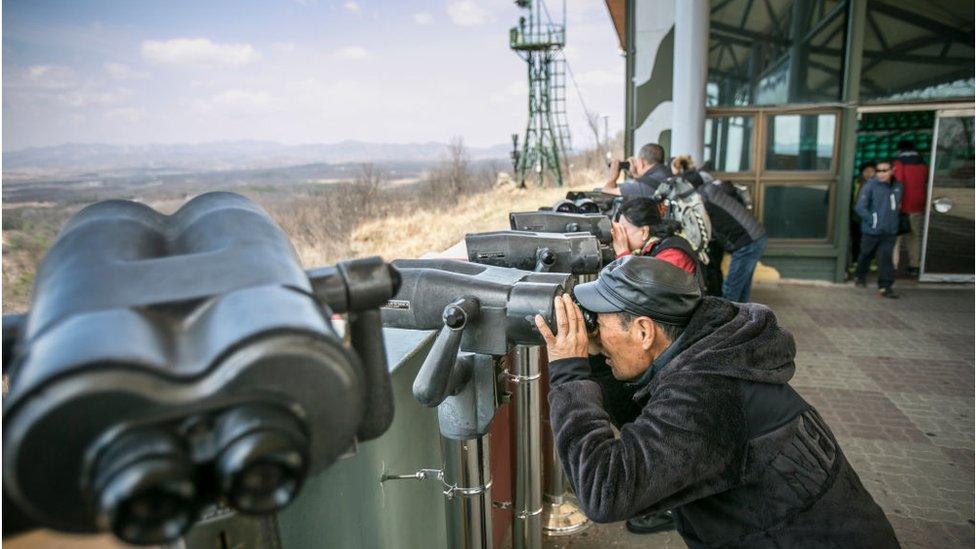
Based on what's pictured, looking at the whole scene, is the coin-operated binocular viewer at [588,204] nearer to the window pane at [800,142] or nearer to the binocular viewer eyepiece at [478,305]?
the binocular viewer eyepiece at [478,305]

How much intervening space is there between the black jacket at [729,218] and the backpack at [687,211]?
1.03 meters

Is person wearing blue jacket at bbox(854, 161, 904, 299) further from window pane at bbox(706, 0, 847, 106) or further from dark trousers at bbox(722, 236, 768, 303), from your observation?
dark trousers at bbox(722, 236, 768, 303)

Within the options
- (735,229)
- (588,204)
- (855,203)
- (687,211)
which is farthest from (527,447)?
(855,203)

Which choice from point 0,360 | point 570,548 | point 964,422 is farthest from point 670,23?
point 0,360

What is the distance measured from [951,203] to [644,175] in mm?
5027

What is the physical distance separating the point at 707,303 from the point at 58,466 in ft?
5.30

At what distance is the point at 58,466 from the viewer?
1.90 feet

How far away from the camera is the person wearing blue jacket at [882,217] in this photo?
7.70 metres

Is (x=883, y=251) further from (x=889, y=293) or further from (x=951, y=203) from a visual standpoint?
(x=951, y=203)

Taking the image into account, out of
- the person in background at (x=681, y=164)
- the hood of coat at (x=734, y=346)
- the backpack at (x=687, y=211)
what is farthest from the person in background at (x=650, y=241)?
the person in background at (x=681, y=164)

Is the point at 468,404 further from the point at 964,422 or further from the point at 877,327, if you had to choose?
the point at 877,327

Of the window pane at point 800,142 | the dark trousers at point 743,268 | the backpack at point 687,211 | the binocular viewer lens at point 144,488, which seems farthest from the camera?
the window pane at point 800,142

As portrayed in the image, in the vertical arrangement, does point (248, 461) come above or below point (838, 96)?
below

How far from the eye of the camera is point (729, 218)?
20.2 feet
